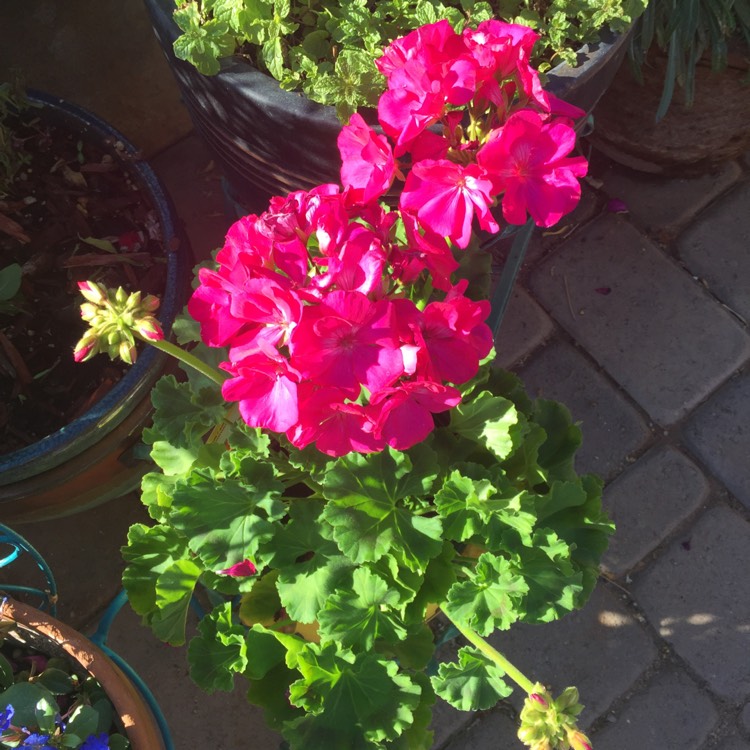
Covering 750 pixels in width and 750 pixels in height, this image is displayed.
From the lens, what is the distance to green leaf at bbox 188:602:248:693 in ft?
4.14

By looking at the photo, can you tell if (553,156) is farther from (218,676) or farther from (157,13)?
(218,676)

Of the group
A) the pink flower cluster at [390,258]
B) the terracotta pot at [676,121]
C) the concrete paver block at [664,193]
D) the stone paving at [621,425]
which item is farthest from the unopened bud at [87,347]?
the concrete paver block at [664,193]

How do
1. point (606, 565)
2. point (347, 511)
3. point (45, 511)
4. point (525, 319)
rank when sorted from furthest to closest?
point (525, 319), point (606, 565), point (45, 511), point (347, 511)

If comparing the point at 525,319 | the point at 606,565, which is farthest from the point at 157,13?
the point at 606,565

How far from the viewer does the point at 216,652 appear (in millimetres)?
1270

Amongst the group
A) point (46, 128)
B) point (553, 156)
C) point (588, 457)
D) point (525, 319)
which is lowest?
point (588, 457)

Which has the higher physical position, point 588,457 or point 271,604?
point 271,604

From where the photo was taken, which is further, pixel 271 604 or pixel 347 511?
pixel 271 604

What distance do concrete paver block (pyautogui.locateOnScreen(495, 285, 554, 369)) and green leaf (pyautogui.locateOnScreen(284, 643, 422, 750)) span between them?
1.05 m

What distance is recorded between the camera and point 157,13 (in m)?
1.38

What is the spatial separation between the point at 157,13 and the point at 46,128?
535 millimetres

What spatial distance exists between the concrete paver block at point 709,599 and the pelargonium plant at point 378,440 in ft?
2.34

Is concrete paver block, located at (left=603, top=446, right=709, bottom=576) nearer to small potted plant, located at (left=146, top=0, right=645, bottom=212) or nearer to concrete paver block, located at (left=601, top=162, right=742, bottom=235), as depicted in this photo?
concrete paver block, located at (left=601, top=162, right=742, bottom=235)

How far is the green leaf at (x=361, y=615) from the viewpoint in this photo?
3.89 ft
